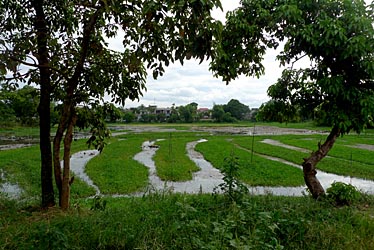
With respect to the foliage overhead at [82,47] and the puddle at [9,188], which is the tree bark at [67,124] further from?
the puddle at [9,188]

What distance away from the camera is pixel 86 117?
452cm

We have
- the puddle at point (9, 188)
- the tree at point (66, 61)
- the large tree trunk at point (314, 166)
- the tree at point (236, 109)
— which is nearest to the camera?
the tree at point (66, 61)

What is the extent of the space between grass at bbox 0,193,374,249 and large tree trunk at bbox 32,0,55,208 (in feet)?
1.42

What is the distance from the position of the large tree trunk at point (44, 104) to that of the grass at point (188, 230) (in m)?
0.43

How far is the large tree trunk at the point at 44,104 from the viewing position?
170 inches

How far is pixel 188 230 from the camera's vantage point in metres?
2.93

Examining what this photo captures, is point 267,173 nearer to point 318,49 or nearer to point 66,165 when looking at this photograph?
point 318,49

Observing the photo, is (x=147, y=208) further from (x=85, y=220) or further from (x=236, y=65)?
(x=236, y=65)

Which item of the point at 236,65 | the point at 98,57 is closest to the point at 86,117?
the point at 98,57

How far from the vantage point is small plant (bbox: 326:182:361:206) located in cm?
519

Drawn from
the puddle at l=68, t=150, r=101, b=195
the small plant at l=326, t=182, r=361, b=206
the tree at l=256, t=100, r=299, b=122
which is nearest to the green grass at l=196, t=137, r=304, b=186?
the tree at l=256, t=100, r=299, b=122

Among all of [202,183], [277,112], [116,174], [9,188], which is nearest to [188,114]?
[116,174]

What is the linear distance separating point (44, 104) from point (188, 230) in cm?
298

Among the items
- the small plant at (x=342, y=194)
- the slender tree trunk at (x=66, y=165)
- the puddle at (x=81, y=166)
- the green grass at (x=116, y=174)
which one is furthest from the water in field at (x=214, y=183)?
the slender tree trunk at (x=66, y=165)
